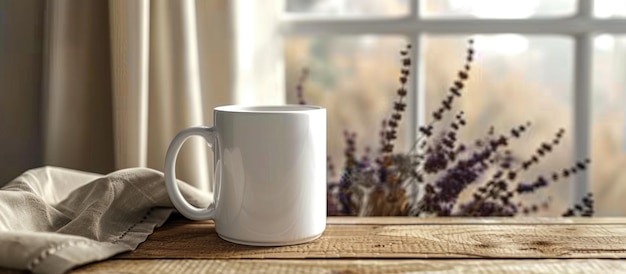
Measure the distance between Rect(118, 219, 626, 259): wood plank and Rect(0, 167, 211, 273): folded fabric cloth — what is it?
0.03 metres

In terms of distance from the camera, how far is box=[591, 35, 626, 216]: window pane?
1.31 metres

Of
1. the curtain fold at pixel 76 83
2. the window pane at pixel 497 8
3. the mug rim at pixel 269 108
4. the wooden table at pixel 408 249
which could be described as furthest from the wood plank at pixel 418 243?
the window pane at pixel 497 8

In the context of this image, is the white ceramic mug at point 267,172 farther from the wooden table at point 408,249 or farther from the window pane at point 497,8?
the window pane at point 497,8

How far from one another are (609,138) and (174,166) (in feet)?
2.83

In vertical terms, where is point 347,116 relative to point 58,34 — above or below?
below

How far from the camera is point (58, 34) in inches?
41.8

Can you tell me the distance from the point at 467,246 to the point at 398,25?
56cm

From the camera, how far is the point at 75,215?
88cm

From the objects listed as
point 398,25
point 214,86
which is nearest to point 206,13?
point 214,86

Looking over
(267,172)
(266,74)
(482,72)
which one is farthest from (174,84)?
(482,72)

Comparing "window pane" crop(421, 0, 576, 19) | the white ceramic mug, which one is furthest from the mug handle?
"window pane" crop(421, 0, 576, 19)

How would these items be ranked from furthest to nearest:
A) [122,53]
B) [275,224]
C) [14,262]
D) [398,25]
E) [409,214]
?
1. [398,25]
2. [409,214]
3. [122,53]
4. [275,224]
5. [14,262]

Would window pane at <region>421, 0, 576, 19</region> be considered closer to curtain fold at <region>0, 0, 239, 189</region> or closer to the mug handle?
curtain fold at <region>0, 0, 239, 189</region>

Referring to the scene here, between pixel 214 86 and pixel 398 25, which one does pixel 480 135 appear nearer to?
pixel 398 25
